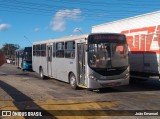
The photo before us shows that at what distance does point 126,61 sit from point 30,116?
773 cm

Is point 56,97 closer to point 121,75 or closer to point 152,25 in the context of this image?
point 121,75

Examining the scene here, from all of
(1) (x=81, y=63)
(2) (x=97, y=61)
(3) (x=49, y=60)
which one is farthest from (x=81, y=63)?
(3) (x=49, y=60)

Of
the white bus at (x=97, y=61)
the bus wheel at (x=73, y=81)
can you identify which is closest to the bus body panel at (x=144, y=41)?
the white bus at (x=97, y=61)

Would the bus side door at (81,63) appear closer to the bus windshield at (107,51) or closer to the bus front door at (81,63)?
the bus front door at (81,63)

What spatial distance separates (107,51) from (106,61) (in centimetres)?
50

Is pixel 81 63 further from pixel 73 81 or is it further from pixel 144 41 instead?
pixel 144 41

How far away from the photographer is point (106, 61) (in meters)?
16.6

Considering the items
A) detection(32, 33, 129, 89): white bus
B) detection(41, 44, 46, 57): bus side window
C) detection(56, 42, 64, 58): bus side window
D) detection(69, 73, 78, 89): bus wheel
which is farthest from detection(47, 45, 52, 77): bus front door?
detection(69, 73, 78, 89): bus wheel

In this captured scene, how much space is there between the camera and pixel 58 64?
822 inches

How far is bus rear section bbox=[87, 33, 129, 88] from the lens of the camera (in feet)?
53.7

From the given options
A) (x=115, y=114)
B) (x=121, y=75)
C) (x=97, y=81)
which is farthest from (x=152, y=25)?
(x=115, y=114)

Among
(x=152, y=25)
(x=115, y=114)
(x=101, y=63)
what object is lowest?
(x=115, y=114)

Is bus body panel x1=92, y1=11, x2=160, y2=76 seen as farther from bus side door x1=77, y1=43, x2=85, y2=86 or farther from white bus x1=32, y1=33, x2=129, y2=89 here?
bus side door x1=77, y1=43, x2=85, y2=86

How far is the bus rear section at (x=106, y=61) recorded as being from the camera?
16.4 m
